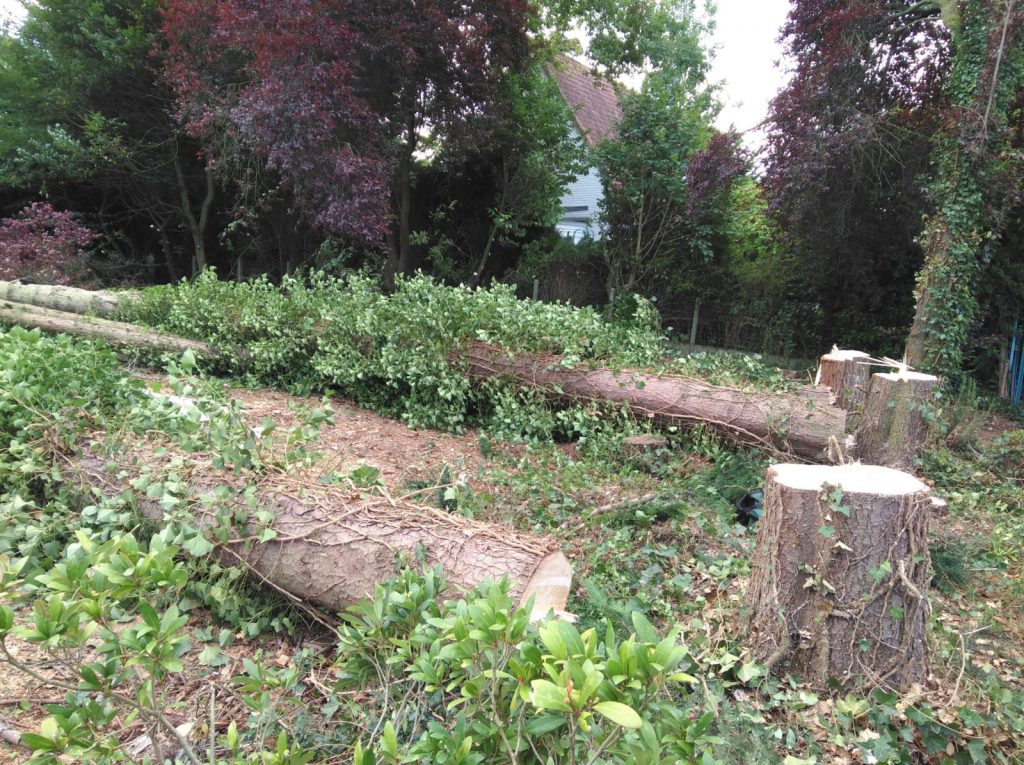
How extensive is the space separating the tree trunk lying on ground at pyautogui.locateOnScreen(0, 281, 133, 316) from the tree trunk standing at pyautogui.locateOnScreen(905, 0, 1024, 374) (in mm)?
9925

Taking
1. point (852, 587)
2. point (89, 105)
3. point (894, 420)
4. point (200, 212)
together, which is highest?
point (89, 105)

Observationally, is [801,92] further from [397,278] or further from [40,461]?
[40,461]

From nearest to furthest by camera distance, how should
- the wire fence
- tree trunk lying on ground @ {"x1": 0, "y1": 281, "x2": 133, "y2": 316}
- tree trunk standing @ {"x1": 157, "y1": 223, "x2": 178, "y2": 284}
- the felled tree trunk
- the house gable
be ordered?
1. the felled tree trunk
2. tree trunk lying on ground @ {"x1": 0, "y1": 281, "x2": 133, "y2": 316}
3. the wire fence
4. tree trunk standing @ {"x1": 157, "y1": 223, "x2": 178, "y2": 284}
5. the house gable

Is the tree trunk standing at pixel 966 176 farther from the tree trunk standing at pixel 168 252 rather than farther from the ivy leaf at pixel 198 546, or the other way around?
the tree trunk standing at pixel 168 252

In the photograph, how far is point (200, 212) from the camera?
14.8 meters

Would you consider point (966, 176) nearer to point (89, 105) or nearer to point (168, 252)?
point (89, 105)

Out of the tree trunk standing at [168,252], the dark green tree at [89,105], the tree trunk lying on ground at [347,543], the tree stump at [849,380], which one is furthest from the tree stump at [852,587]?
the tree trunk standing at [168,252]

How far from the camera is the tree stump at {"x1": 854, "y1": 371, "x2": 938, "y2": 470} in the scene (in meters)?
4.33

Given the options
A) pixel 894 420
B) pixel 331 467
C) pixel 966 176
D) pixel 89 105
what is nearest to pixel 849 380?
pixel 894 420

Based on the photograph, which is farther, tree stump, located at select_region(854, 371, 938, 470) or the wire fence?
the wire fence

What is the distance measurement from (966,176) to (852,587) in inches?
286

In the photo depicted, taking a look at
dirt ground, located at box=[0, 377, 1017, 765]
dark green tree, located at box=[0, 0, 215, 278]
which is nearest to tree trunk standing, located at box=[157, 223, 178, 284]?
dark green tree, located at box=[0, 0, 215, 278]

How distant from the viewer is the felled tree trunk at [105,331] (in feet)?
22.1

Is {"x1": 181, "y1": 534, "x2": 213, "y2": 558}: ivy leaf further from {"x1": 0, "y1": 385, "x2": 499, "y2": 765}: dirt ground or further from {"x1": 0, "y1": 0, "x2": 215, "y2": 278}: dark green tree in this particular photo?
{"x1": 0, "y1": 0, "x2": 215, "y2": 278}: dark green tree
